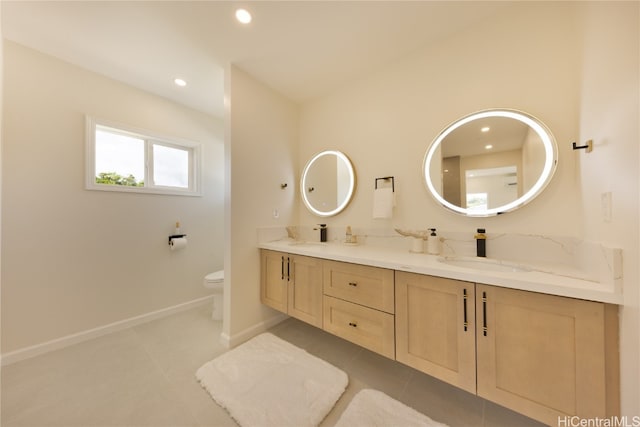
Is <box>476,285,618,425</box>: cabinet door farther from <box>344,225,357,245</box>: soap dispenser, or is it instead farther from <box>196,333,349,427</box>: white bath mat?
<box>344,225,357,245</box>: soap dispenser

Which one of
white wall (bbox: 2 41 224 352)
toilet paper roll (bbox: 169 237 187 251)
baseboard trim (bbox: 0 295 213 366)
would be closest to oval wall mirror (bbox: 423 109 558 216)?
toilet paper roll (bbox: 169 237 187 251)

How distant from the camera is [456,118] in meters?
1.55

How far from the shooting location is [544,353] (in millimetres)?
881

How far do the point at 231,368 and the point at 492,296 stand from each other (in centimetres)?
167

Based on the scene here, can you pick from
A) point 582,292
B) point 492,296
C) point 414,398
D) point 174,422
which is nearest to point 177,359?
point 174,422

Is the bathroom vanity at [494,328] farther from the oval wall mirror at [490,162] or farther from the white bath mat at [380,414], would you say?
the oval wall mirror at [490,162]

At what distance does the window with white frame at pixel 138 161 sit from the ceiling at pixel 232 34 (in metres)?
0.55

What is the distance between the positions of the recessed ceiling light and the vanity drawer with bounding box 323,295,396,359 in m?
2.02

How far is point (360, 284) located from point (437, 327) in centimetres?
47

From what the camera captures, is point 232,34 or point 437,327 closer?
point 437,327

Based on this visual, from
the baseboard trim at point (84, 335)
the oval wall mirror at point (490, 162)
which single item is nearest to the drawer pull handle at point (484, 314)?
the oval wall mirror at point (490, 162)

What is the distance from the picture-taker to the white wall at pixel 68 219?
157 cm

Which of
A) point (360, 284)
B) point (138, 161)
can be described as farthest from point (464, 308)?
point (138, 161)

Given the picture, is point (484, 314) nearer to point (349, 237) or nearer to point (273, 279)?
point (349, 237)
